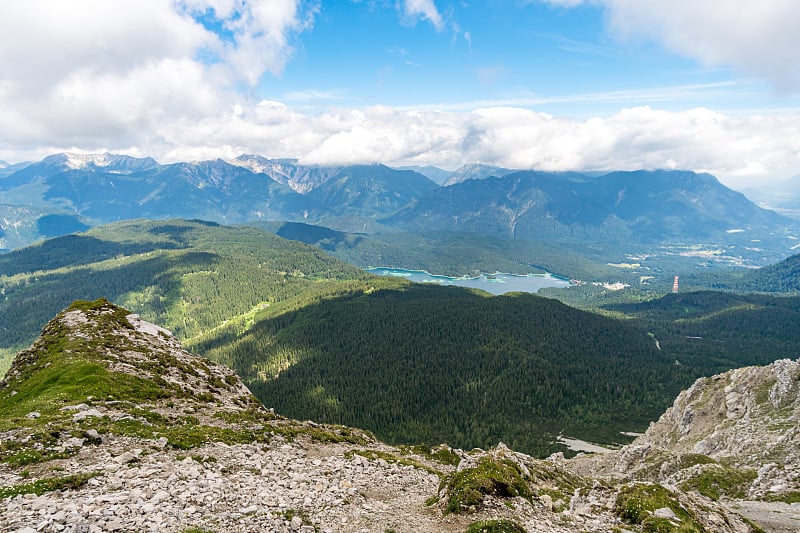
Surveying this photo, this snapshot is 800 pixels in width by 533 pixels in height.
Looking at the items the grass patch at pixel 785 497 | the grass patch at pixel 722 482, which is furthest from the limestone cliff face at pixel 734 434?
the grass patch at pixel 722 482

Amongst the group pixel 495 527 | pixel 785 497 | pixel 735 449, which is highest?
pixel 495 527

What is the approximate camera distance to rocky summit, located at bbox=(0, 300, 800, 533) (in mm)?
22547

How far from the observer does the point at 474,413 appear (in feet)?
589

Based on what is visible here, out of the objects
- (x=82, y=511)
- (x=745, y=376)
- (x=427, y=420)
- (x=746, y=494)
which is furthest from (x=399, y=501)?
(x=427, y=420)

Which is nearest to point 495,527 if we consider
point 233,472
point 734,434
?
point 233,472

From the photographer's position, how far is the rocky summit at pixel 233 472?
2255cm

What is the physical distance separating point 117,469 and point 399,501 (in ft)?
64.9

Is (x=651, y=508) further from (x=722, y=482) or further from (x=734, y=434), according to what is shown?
(x=734, y=434)

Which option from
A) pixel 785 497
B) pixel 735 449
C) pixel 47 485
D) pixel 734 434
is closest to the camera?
pixel 47 485

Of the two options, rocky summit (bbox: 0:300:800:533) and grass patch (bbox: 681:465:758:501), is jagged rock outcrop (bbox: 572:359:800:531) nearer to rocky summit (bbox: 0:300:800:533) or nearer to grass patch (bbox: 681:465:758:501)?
grass patch (bbox: 681:465:758:501)

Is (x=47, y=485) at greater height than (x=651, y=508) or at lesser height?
greater

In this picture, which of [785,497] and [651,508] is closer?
[651,508]

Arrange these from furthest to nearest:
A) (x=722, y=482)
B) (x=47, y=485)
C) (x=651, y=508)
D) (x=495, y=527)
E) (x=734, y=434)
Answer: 1. (x=734, y=434)
2. (x=722, y=482)
3. (x=651, y=508)
4. (x=495, y=527)
5. (x=47, y=485)

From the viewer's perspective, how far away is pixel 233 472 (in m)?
29.8
